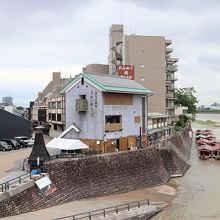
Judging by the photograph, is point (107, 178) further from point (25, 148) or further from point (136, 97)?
point (25, 148)

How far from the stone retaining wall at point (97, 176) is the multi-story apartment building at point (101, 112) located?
10.2ft

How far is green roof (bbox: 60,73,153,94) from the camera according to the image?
3913cm

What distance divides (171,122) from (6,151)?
157ft

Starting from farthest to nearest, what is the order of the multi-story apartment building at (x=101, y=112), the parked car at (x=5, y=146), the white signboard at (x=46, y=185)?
1. the parked car at (x=5, y=146)
2. the multi-story apartment building at (x=101, y=112)
3. the white signboard at (x=46, y=185)

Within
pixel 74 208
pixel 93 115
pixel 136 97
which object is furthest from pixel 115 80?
pixel 74 208

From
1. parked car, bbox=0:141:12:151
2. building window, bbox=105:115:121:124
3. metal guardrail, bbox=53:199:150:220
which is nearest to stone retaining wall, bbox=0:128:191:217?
metal guardrail, bbox=53:199:150:220

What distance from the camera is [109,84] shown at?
40625 mm

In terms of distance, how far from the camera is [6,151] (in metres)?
44.2

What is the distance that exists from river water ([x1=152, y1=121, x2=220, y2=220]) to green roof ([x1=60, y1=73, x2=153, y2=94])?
37.4 ft

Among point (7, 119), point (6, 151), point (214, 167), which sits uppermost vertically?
point (7, 119)

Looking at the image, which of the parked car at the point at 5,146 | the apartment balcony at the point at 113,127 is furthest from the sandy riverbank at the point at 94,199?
the apartment balcony at the point at 113,127

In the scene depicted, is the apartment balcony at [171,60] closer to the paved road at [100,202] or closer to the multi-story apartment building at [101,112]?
the multi-story apartment building at [101,112]

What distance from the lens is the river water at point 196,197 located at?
28875mm

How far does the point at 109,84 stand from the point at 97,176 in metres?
11.7
